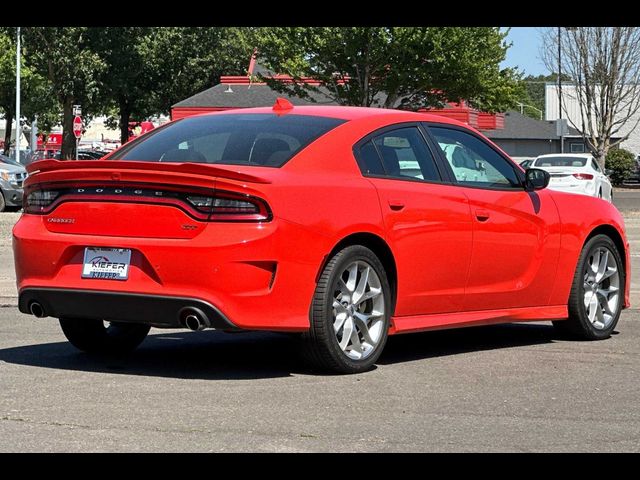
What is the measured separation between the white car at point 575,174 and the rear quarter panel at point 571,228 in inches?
791

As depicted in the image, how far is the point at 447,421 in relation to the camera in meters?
5.88

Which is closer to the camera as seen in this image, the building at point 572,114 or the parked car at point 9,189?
the parked car at point 9,189

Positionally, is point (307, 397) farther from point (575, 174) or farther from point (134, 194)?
point (575, 174)

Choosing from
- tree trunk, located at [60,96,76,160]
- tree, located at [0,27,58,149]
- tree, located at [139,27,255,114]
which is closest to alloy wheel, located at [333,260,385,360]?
tree, located at [0,27,58,149]

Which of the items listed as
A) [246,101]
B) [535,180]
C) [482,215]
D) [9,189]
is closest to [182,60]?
[246,101]

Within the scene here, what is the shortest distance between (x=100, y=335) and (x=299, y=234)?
175 centimetres

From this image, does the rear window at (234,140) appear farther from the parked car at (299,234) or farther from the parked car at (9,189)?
the parked car at (9,189)

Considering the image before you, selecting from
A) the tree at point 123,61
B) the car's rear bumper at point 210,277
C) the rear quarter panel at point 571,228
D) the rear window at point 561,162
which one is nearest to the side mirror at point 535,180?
the rear quarter panel at point 571,228

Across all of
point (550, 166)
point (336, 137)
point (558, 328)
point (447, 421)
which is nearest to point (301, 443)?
point (447, 421)

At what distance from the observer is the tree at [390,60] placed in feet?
150

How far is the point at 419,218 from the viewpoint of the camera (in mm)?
7695

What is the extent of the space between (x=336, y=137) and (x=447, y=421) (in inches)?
86.5

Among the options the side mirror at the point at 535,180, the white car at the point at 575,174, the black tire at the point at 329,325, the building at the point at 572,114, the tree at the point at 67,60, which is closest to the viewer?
the black tire at the point at 329,325
